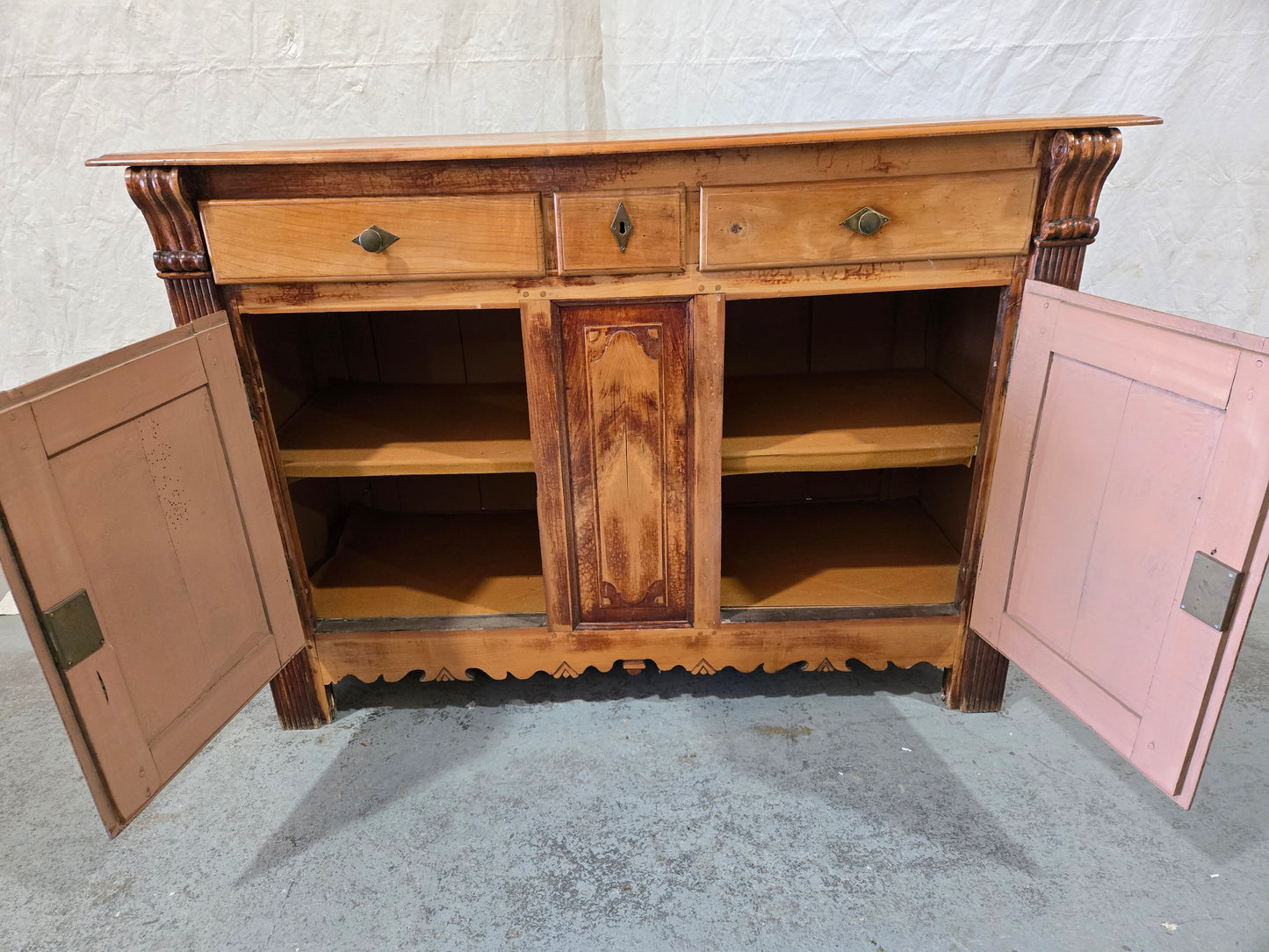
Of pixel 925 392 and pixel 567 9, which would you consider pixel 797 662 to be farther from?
pixel 567 9

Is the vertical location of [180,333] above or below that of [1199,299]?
above

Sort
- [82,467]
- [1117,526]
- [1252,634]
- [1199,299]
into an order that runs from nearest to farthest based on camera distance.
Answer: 1. [82,467]
2. [1117,526]
3. [1252,634]
4. [1199,299]

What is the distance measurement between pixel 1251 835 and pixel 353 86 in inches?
108

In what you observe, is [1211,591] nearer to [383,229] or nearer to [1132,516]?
[1132,516]

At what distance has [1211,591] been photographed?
3.71 feet

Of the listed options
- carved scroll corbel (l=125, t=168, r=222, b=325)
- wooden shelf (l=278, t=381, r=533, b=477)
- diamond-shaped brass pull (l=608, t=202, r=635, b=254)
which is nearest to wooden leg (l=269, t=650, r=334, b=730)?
wooden shelf (l=278, t=381, r=533, b=477)

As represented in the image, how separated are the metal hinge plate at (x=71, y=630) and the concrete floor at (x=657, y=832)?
1.95 ft

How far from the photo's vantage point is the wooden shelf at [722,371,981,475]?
1.71 meters

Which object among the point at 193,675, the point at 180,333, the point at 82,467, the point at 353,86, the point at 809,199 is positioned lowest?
the point at 193,675

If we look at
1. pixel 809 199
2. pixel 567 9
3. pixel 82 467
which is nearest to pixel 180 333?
pixel 82 467

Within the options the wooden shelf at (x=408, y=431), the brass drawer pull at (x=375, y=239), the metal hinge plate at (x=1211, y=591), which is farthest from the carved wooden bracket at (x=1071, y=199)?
the brass drawer pull at (x=375, y=239)

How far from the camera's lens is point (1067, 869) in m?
1.42

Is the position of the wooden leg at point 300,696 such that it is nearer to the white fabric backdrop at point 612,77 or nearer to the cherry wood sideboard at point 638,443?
the cherry wood sideboard at point 638,443

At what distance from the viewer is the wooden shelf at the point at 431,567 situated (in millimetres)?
1883
